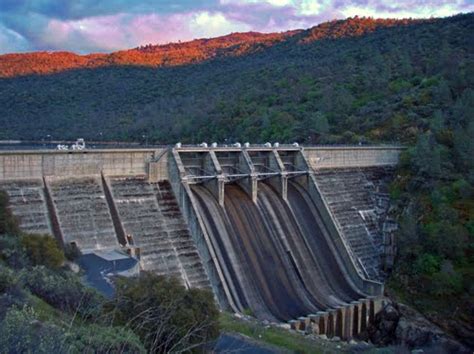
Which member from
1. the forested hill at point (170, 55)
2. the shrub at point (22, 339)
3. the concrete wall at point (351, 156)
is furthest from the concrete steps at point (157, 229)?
the forested hill at point (170, 55)

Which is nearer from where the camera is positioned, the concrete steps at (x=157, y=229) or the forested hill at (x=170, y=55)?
the concrete steps at (x=157, y=229)

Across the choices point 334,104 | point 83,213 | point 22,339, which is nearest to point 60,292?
point 22,339

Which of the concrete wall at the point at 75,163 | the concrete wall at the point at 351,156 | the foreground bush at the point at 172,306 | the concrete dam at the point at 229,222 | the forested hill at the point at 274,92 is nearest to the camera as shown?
the foreground bush at the point at 172,306

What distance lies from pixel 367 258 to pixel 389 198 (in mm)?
6866

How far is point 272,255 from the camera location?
28328 millimetres

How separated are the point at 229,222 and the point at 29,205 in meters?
9.98

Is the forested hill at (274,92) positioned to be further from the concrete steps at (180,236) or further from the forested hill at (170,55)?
the concrete steps at (180,236)

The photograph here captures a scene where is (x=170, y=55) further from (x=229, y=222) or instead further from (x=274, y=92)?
(x=229, y=222)

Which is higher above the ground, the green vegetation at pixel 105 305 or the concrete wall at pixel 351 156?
the concrete wall at pixel 351 156

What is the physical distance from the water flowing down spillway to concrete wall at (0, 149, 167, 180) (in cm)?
344

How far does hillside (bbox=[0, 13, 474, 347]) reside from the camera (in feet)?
108

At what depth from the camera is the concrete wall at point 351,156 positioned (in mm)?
36516

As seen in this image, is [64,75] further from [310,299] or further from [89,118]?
[310,299]

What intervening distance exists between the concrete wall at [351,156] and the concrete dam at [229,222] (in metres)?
0.37
